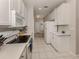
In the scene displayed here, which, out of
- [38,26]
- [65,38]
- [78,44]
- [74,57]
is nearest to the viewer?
[74,57]

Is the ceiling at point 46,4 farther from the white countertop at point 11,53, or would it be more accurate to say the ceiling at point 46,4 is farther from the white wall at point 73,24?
the white countertop at point 11,53

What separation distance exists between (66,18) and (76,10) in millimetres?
877

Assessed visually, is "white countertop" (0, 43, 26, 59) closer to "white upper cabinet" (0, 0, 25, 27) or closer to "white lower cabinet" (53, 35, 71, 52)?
"white upper cabinet" (0, 0, 25, 27)

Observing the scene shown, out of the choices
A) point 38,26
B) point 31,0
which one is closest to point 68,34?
point 31,0

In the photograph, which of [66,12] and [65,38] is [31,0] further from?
[65,38]

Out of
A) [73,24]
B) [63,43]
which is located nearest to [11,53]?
[73,24]

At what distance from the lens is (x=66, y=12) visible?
527 cm

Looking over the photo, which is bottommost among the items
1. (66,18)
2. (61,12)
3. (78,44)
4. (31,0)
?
(78,44)

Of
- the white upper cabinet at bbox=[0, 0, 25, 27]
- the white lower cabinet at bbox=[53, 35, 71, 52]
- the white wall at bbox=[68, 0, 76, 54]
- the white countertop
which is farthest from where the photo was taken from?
the white lower cabinet at bbox=[53, 35, 71, 52]

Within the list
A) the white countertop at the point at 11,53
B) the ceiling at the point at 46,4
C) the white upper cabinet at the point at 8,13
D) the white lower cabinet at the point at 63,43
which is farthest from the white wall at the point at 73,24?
the white countertop at the point at 11,53

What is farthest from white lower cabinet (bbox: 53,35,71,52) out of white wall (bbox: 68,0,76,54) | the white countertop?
the white countertop

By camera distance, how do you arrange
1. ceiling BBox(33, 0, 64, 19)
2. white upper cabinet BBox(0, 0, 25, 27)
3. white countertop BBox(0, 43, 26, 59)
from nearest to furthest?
white countertop BBox(0, 43, 26, 59) < white upper cabinet BBox(0, 0, 25, 27) < ceiling BBox(33, 0, 64, 19)

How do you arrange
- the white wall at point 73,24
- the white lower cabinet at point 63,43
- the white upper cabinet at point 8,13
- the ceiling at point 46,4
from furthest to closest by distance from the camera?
1. the ceiling at point 46,4
2. the white lower cabinet at point 63,43
3. the white wall at point 73,24
4. the white upper cabinet at point 8,13

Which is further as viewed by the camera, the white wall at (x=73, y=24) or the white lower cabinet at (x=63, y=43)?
the white lower cabinet at (x=63, y=43)
